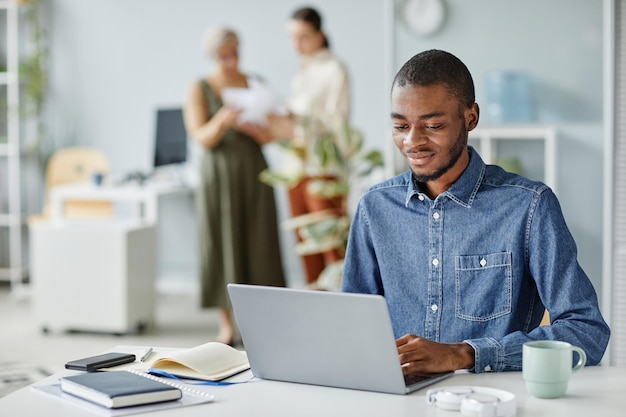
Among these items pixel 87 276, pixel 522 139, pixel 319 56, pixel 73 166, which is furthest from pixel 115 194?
pixel 522 139

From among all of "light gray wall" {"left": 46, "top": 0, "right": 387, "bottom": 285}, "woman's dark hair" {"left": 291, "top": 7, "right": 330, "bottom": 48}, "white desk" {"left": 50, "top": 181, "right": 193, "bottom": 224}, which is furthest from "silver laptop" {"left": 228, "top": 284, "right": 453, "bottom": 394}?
"light gray wall" {"left": 46, "top": 0, "right": 387, "bottom": 285}

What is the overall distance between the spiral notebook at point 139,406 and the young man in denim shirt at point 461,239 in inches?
18.6

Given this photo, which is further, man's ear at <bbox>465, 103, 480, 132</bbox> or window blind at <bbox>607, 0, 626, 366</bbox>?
window blind at <bbox>607, 0, 626, 366</bbox>

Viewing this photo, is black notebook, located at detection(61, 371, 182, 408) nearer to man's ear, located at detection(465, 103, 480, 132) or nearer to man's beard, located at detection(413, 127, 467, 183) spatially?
man's beard, located at detection(413, 127, 467, 183)

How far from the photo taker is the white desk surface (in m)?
1.46

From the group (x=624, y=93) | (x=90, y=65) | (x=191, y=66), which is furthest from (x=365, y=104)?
→ (x=624, y=93)

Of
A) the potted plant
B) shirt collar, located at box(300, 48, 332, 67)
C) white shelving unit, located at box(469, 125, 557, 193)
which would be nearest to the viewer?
white shelving unit, located at box(469, 125, 557, 193)

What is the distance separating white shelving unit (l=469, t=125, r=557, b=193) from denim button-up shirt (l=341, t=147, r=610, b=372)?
2095mm

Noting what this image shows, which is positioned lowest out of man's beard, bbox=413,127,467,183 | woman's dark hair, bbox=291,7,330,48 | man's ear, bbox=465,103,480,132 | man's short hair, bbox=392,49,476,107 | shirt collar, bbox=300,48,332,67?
man's beard, bbox=413,127,467,183

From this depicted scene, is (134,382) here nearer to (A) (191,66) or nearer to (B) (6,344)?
(B) (6,344)

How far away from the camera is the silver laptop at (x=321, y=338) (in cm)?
151

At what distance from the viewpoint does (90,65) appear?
6.78m

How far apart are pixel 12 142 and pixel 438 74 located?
5172 millimetres

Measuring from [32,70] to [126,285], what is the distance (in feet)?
7.22
